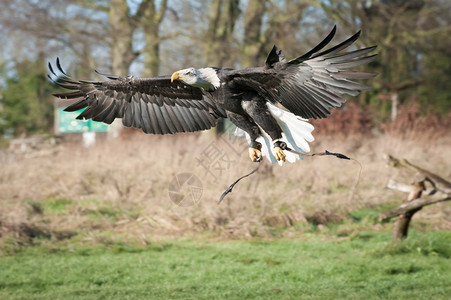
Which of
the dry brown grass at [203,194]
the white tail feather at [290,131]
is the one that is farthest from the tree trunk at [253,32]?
the white tail feather at [290,131]

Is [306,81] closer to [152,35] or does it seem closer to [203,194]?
[203,194]

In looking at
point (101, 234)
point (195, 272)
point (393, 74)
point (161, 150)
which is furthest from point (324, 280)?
point (393, 74)

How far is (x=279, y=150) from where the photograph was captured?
3902 mm

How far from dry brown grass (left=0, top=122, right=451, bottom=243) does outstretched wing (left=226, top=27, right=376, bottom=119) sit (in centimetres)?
454

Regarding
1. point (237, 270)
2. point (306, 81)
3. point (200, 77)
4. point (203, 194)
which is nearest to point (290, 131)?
point (306, 81)

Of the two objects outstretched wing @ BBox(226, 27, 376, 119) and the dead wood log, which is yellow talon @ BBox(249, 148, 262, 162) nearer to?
outstretched wing @ BBox(226, 27, 376, 119)

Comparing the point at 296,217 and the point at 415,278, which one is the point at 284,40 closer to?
the point at 296,217

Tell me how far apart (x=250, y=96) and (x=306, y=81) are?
46 centimetres

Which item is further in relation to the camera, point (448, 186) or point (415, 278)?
point (448, 186)

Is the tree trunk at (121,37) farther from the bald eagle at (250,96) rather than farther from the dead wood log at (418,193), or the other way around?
the bald eagle at (250,96)

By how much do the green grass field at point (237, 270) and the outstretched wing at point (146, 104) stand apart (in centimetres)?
167

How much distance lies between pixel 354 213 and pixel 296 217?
1238 mm

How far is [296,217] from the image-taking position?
863 cm

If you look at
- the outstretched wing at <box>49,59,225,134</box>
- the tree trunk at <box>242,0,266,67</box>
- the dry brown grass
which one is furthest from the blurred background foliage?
the outstretched wing at <box>49,59,225,134</box>
